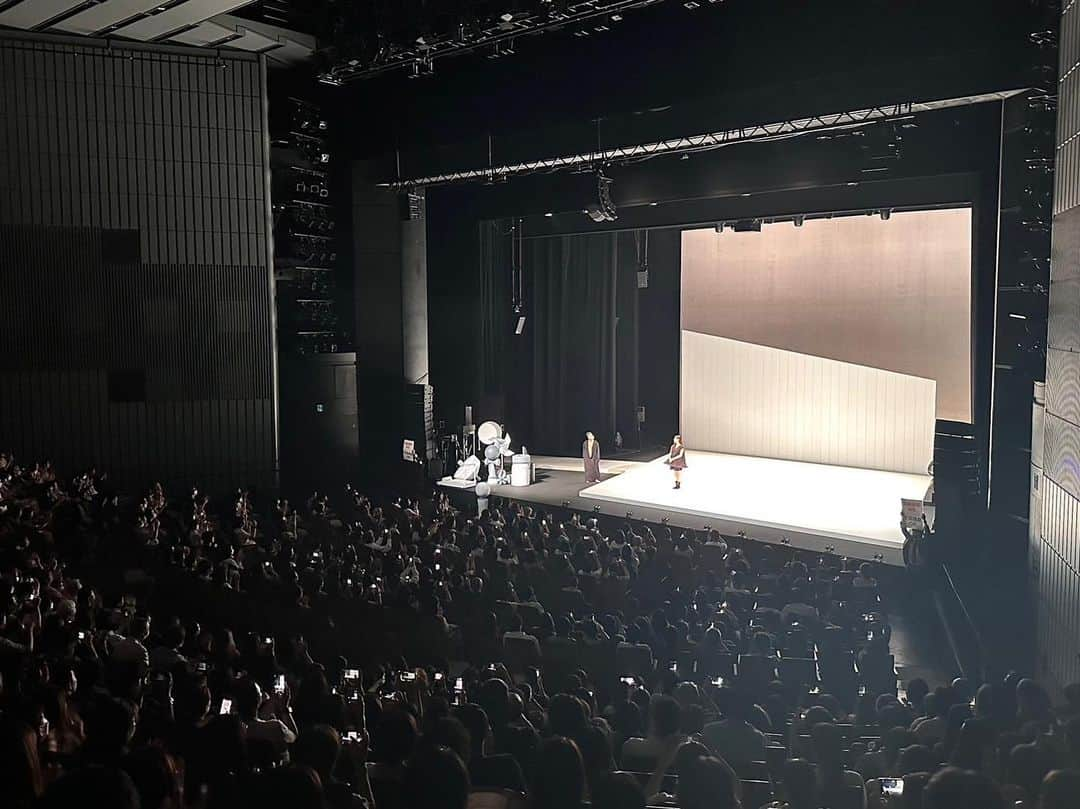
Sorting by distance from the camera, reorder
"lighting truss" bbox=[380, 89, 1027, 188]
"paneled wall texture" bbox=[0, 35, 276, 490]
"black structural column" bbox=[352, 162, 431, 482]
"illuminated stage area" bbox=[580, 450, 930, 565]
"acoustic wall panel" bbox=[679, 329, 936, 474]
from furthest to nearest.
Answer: "acoustic wall panel" bbox=[679, 329, 936, 474] < "black structural column" bbox=[352, 162, 431, 482] < "paneled wall texture" bbox=[0, 35, 276, 490] < "illuminated stage area" bbox=[580, 450, 930, 565] < "lighting truss" bbox=[380, 89, 1027, 188]

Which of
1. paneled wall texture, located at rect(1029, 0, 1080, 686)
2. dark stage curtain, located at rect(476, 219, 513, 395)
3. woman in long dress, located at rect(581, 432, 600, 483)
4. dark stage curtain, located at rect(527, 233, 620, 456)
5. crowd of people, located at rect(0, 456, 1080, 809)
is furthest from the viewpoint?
dark stage curtain, located at rect(527, 233, 620, 456)

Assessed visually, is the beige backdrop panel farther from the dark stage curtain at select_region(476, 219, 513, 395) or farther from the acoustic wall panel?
the dark stage curtain at select_region(476, 219, 513, 395)

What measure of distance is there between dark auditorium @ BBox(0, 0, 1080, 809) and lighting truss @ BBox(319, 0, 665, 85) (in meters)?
0.07

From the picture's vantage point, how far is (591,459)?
54.4ft

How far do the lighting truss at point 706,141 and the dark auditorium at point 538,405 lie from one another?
0.08 meters

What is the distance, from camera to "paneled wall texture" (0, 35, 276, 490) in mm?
13555

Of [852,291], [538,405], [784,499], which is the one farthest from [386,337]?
[852,291]

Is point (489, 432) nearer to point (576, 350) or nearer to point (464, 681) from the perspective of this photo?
point (576, 350)

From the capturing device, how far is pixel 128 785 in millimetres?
3125

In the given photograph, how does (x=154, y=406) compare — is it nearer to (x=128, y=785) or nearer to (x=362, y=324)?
(x=362, y=324)

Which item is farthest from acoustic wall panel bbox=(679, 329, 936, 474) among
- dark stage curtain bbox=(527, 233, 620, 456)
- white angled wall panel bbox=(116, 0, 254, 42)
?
white angled wall panel bbox=(116, 0, 254, 42)

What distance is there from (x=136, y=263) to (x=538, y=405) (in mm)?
9021

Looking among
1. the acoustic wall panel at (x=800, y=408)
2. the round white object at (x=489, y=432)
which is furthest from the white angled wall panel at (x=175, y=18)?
the acoustic wall panel at (x=800, y=408)

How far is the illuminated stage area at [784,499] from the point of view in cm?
1227
